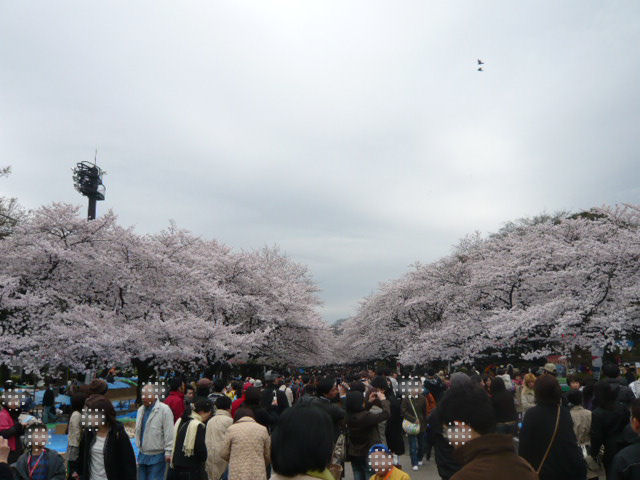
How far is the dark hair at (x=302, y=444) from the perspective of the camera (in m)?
2.25

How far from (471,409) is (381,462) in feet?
6.15

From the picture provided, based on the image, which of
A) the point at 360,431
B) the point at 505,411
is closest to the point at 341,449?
the point at 360,431

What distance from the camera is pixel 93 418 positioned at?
5.11m

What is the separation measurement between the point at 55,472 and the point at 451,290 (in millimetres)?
26897

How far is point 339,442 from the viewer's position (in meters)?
5.94

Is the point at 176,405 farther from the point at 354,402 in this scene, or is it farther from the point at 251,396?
the point at 354,402

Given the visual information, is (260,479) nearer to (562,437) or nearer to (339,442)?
(339,442)

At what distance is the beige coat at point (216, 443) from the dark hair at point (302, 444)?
152 inches

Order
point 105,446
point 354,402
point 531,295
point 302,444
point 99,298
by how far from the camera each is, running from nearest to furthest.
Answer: point 302,444
point 105,446
point 354,402
point 99,298
point 531,295

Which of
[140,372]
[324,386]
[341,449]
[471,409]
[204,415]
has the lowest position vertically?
[140,372]

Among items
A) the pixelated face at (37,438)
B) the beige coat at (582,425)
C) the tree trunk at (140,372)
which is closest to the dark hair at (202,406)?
the pixelated face at (37,438)

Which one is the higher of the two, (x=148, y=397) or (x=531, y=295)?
(x=531, y=295)

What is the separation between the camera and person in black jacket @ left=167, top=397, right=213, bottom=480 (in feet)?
18.9

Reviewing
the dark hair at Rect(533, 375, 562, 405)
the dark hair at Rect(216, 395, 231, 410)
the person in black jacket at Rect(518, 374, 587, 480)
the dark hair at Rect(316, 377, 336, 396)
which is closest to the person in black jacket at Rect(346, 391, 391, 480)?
the dark hair at Rect(316, 377, 336, 396)
